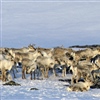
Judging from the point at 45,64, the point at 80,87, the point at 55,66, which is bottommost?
the point at 80,87

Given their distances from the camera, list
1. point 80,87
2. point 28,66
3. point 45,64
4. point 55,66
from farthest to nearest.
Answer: point 55,66 → point 45,64 → point 28,66 → point 80,87

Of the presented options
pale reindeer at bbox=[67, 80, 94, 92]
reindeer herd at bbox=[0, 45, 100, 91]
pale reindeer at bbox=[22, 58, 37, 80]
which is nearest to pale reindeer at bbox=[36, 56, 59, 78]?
reindeer herd at bbox=[0, 45, 100, 91]

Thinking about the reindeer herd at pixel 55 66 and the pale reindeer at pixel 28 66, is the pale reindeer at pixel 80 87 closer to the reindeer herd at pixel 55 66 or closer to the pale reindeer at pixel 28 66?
the reindeer herd at pixel 55 66

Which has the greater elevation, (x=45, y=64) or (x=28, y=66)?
(x=45, y=64)

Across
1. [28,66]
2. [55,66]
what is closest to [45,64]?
[28,66]

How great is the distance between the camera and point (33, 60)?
2150 centimetres

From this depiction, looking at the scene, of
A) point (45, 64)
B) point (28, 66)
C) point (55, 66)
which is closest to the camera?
point (28, 66)

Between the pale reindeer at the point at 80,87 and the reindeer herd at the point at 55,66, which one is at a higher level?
the reindeer herd at the point at 55,66

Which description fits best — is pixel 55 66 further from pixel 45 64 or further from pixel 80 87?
pixel 80 87

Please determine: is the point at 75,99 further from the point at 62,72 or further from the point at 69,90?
the point at 62,72

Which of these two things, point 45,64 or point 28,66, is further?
point 45,64

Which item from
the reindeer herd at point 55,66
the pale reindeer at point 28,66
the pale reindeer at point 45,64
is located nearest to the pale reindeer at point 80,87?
the reindeer herd at point 55,66

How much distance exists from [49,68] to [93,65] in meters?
3.02

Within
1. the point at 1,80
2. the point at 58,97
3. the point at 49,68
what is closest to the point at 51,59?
the point at 49,68
